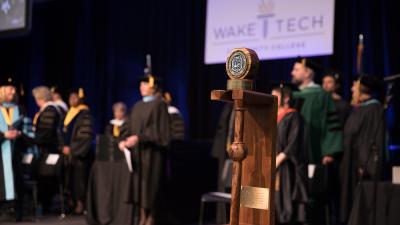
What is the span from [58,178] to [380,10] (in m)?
4.40

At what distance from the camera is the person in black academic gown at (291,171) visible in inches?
204

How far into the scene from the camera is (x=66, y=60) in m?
11.7

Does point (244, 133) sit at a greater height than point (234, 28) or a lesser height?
lesser

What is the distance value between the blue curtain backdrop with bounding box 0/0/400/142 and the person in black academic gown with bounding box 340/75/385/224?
95 centimetres

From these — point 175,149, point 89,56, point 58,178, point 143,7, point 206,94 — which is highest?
point 143,7

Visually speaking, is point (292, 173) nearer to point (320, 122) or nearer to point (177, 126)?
point (320, 122)

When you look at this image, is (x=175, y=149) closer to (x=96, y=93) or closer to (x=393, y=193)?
(x=393, y=193)

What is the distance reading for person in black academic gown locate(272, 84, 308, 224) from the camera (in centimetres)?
518

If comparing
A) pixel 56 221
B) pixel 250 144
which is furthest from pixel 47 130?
pixel 250 144

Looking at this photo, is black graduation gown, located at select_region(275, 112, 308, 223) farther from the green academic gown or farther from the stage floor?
the stage floor

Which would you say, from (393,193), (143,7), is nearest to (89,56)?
(143,7)

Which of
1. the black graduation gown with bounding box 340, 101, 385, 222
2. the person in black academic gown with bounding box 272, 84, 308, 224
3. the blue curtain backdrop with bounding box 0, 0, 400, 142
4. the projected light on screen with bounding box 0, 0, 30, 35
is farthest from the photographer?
the blue curtain backdrop with bounding box 0, 0, 400, 142

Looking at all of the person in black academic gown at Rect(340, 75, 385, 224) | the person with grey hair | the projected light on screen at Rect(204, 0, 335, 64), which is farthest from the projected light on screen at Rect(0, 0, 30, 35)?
the person in black academic gown at Rect(340, 75, 385, 224)

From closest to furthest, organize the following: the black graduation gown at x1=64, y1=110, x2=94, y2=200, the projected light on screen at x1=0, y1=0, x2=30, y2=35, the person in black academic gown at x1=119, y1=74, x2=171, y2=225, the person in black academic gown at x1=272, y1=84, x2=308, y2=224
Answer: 1. the person in black academic gown at x1=272, y1=84, x2=308, y2=224
2. the person in black academic gown at x1=119, y1=74, x2=171, y2=225
3. the projected light on screen at x1=0, y1=0, x2=30, y2=35
4. the black graduation gown at x1=64, y1=110, x2=94, y2=200
